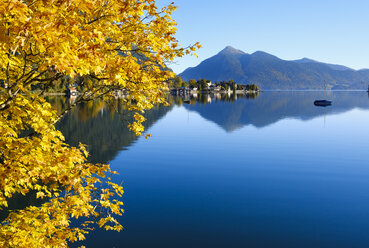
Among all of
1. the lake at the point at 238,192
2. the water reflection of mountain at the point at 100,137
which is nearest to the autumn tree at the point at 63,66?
the lake at the point at 238,192

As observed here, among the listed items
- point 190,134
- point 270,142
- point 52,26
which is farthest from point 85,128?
point 52,26

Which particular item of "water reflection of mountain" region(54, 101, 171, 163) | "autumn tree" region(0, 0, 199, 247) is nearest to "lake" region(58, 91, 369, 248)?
"water reflection of mountain" region(54, 101, 171, 163)

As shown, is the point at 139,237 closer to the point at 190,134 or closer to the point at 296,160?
the point at 296,160

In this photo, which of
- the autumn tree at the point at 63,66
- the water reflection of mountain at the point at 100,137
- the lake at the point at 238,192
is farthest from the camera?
the water reflection of mountain at the point at 100,137

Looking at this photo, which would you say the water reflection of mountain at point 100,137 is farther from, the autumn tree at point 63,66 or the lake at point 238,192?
the autumn tree at point 63,66

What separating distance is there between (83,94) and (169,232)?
11.1m

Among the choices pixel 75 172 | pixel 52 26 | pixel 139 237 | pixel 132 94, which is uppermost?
pixel 52 26

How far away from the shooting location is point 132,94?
11195 millimetres

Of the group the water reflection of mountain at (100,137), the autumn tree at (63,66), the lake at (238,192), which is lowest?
the lake at (238,192)

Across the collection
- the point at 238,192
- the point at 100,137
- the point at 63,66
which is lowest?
the point at 238,192

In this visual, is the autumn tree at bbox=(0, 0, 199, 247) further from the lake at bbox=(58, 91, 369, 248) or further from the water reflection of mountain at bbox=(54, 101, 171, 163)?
the water reflection of mountain at bbox=(54, 101, 171, 163)

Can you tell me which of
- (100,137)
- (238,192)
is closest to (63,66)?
(238,192)

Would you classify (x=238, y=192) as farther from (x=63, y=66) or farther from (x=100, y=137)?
(x=100, y=137)

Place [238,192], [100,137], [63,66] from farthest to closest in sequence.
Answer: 1. [100,137]
2. [238,192]
3. [63,66]
